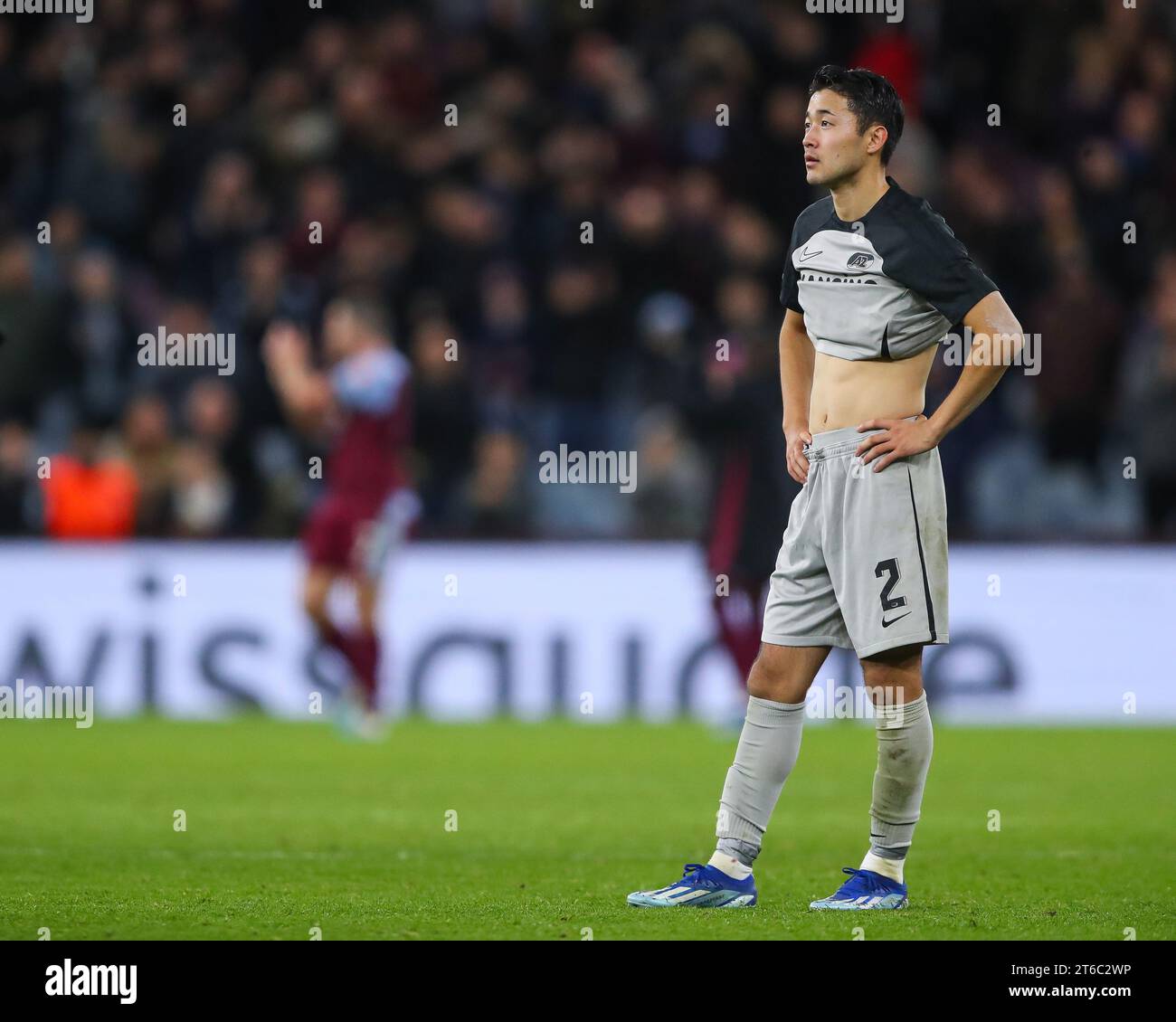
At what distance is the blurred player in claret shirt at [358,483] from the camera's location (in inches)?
490

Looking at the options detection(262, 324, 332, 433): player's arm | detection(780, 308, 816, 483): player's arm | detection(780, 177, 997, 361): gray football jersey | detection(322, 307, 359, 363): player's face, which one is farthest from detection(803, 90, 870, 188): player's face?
detection(322, 307, 359, 363): player's face

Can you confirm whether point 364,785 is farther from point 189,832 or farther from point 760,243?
point 760,243

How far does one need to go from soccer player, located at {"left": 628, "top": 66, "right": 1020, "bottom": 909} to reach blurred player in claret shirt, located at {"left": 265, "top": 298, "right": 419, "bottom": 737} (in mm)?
6694

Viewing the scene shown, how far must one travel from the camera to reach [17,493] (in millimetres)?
14164

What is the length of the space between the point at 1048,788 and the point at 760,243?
675 cm

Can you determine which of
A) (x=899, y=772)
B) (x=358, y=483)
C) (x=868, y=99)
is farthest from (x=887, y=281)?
(x=358, y=483)

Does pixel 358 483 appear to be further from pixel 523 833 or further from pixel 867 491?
pixel 867 491

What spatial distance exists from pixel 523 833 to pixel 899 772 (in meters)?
2.47

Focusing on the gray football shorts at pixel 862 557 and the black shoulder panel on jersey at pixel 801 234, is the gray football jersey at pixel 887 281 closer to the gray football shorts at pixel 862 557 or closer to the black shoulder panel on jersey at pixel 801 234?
the black shoulder panel on jersey at pixel 801 234

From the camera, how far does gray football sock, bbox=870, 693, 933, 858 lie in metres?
5.68

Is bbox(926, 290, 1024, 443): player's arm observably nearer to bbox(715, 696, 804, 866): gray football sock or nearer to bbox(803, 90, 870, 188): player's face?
bbox(803, 90, 870, 188): player's face

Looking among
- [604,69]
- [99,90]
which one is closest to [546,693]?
[604,69]

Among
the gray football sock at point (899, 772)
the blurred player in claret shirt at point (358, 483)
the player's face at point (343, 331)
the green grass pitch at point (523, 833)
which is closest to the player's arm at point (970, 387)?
the gray football sock at point (899, 772)

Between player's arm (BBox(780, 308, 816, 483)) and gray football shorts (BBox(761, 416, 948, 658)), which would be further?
player's arm (BBox(780, 308, 816, 483))
